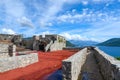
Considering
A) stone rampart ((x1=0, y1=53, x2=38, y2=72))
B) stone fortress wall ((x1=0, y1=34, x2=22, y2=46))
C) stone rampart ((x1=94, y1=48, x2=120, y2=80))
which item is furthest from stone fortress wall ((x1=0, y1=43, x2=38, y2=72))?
stone fortress wall ((x1=0, y1=34, x2=22, y2=46))

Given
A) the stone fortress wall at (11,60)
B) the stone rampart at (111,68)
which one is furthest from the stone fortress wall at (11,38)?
the stone rampart at (111,68)

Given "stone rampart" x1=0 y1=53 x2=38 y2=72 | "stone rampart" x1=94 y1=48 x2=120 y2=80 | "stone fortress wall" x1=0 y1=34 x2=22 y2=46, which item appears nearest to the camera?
"stone rampart" x1=94 y1=48 x2=120 y2=80

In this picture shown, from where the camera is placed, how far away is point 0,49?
60.4 feet

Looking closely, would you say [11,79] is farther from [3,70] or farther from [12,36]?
[12,36]

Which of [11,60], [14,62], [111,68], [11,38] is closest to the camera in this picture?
[111,68]

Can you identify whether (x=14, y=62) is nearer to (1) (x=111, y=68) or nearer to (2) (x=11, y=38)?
(1) (x=111, y=68)

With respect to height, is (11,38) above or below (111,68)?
above

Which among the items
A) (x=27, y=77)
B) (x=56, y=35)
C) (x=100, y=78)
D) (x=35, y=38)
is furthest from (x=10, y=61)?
(x=56, y=35)

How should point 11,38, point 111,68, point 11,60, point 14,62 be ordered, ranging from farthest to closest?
point 11,38, point 14,62, point 11,60, point 111,68

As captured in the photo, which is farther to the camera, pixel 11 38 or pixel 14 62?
pixel 11 38

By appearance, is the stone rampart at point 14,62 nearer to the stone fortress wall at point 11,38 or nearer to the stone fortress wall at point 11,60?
the stone fortress wall at point 11,60

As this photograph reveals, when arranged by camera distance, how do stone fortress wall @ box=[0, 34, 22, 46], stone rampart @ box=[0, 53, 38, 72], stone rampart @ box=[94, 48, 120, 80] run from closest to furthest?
stone rampart @ box=[94, 48, 120, 80] → stone rampart @ box=[0, 53, 38, 72] → stone fortress wall @ box=[0, 34, 22, 46]

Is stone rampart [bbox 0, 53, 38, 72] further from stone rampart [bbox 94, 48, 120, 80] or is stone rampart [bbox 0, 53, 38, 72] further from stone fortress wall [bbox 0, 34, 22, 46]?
stone fortress wall [bbox 0, 34, 22, 46]

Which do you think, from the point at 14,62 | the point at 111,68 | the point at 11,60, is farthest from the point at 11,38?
the point at 111,68
